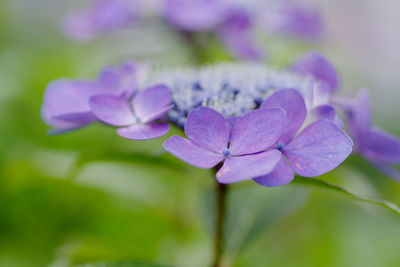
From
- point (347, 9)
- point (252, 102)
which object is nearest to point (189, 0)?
point (252, 102)

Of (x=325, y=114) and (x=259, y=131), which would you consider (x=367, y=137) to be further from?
(x=259, y=131)

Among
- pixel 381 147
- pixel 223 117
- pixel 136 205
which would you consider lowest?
pixel 136 205

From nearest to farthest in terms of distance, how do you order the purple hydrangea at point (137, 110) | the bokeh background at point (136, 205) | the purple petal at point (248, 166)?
the purple petal at point (248, 166)
the purple hydrangea at point (137, 110)
the bokeh background at point (136, 205)

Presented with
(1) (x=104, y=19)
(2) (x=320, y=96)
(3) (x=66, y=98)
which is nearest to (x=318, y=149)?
(2) (x=320, y=96)

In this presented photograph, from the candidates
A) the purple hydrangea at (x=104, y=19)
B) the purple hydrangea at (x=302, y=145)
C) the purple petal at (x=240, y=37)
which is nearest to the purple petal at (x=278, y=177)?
the purple hydrangea at (x=302, y=145)

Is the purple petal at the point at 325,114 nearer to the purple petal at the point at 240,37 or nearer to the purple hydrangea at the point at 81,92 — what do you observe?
the purple hydrangea at the point at 81,92

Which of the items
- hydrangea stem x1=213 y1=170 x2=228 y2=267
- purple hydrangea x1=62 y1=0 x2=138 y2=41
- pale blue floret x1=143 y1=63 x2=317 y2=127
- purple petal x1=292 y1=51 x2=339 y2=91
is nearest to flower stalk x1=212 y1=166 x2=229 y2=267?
hydrangea stem x1=213 y1=170 x2=228 y2=267

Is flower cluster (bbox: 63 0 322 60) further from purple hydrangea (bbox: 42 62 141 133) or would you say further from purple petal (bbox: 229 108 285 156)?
purple petal (bbox: 229 108 285 156)
